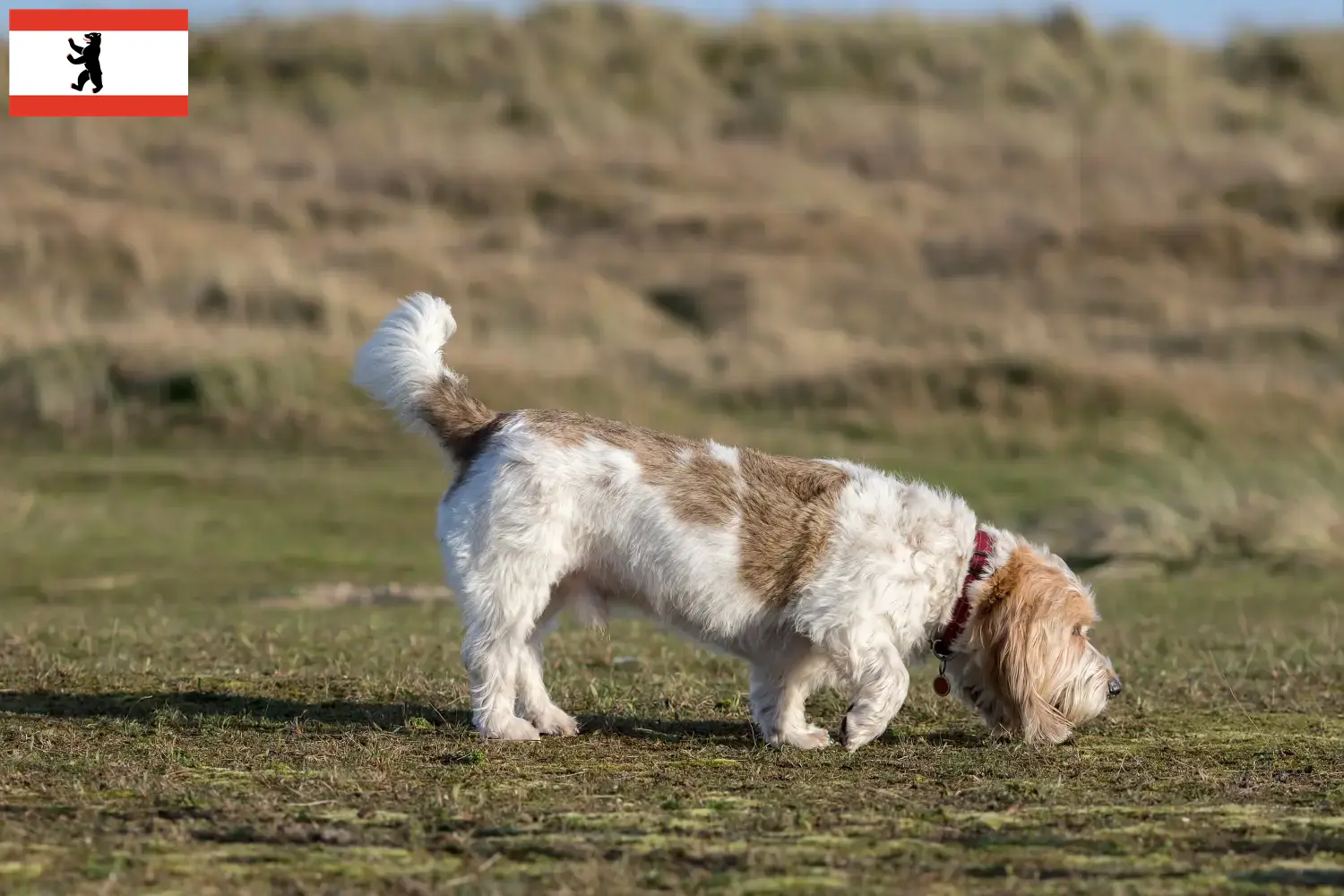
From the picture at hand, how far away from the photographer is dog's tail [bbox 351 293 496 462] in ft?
28.6

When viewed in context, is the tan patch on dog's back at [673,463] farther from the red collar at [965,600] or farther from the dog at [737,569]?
the red collar at [965,600]

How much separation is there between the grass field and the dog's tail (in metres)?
1.33

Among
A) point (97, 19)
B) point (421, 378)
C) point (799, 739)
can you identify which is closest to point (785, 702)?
point (799, 739)

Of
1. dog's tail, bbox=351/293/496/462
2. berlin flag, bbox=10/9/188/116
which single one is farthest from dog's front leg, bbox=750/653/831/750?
berlin flag, bbox=10/9/188/116

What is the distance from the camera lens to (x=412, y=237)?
39906 mm

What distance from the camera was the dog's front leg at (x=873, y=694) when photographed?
8367 millimetres

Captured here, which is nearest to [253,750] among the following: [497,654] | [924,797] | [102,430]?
[497,654]

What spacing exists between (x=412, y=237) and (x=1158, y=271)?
1459cm

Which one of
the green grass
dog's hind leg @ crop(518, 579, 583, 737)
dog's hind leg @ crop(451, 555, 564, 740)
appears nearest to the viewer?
the green grass

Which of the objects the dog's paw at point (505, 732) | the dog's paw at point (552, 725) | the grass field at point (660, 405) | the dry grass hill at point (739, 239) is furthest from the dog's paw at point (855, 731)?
the dry grass hill at point (739, 239)

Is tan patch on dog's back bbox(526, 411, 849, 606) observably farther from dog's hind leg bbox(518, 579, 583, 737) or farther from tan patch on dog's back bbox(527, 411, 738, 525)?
dog's hind leg bbox(518, 579, 583, 737)

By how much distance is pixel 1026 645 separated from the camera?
28.0ft

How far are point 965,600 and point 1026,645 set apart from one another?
323 millimetres

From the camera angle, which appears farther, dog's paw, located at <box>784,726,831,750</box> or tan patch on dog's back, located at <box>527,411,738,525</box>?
dog's paw, located at <box>784,726,831,750</box>
